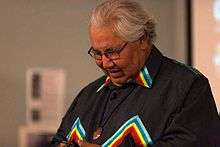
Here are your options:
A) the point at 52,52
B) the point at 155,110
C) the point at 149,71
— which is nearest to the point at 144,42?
the point at 149,71

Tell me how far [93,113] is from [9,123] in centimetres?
147

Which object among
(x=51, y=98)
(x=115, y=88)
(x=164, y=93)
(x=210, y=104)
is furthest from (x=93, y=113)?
(x=51, y=98)

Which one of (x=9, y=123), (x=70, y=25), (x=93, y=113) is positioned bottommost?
(x=9, y=123)

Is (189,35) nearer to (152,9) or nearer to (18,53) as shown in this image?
(152,9)

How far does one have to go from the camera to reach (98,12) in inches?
59.6

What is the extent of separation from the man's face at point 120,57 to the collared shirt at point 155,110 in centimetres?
4

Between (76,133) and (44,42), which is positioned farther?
(44,42)

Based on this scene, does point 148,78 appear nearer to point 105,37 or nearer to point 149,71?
point 149,71

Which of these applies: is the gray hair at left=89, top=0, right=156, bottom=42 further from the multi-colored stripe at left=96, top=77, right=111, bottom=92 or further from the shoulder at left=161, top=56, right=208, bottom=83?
the multi-colored stripe at left=96, top=77, right=111, bottom=92

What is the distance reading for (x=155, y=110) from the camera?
1.49 meters

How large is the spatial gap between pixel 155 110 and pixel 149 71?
0.15 meters

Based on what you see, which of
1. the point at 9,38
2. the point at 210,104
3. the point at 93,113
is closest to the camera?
the point at 210,104

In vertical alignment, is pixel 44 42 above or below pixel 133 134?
above

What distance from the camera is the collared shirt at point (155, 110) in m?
1.44
